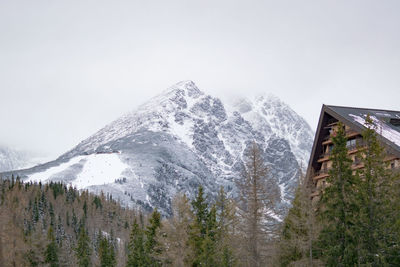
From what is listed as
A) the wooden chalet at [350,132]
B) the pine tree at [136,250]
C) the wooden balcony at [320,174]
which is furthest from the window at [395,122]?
the pine tree at [136,250]

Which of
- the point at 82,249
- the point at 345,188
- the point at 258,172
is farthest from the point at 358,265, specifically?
the point at 82,249

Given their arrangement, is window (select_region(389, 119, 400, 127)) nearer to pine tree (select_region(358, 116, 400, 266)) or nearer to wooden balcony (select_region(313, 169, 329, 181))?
wooden balcony (select_region(313, 169, 329, 181))

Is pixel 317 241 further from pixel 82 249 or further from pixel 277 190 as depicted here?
pixel 82 249

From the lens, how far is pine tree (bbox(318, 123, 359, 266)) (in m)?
37.7

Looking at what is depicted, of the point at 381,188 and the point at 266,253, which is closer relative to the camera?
the point at 381,188

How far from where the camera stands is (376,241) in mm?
37156

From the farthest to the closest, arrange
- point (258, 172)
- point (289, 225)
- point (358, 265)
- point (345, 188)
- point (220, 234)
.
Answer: point (220, 234)
point (289, 225)
point (258, 172)
point (345, 188)
point (358, 265)

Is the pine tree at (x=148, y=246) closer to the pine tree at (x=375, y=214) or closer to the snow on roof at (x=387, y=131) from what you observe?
the pine tree at (x=375, y=214)

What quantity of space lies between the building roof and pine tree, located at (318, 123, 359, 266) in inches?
506

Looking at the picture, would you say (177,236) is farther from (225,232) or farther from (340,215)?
(340,215)

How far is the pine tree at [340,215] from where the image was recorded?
124 feet

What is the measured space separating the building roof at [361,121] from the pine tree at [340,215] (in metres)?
12.8

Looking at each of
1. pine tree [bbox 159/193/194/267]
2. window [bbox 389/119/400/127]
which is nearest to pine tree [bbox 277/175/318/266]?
pine tree [bbox 159/193/194/267]

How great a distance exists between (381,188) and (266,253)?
11.4m
